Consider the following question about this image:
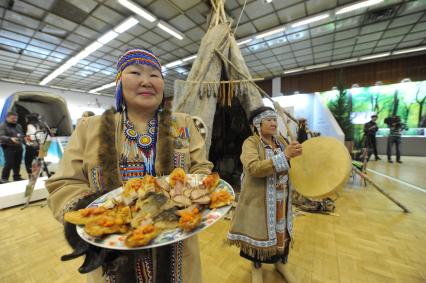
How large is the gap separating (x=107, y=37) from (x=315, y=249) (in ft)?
24.3

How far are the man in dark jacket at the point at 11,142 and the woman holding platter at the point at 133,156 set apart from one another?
193 inches

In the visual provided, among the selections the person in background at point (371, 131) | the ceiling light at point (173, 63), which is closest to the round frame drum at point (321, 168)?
the person in background at point (371, 131)

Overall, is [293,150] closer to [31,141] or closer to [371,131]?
[31,141]

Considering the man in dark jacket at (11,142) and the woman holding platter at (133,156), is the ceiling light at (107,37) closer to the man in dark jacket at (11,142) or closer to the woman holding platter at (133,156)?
the man in dark jacket at (11,142)

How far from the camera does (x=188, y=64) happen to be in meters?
8.48

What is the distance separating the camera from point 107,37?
19.3ft

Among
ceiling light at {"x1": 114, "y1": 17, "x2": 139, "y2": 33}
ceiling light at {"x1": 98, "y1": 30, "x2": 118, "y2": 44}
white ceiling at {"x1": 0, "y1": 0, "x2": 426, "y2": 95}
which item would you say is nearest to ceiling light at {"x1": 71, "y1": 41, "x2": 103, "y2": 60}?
white ceiling at {"x1": 0, "y1": 0, "x2": 426, "y2": 95}

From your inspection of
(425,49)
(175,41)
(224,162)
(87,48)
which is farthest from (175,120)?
(425,49)

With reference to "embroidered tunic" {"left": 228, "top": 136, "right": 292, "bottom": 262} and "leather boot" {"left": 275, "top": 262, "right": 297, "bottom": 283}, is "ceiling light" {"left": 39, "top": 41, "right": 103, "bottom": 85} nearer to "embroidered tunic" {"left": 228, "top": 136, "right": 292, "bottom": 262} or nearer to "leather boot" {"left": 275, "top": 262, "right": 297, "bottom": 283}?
"embroidered tunic" {"left": 228, "top": 136, "right": 292, "bottom": 262}

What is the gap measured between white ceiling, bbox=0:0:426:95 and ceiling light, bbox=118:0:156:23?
12 cm

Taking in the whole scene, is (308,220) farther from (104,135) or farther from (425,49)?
(425,49)

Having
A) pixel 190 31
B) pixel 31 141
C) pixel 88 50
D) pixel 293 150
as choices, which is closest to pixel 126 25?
pixel 190 31

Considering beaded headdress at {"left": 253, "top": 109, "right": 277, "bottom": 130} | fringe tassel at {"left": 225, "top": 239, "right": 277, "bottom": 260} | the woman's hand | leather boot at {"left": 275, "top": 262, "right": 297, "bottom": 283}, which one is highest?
beaded headdress at {"left": 253, "top": 109, "right": 277, "bottom": 130}

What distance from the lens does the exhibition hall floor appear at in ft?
5.30
